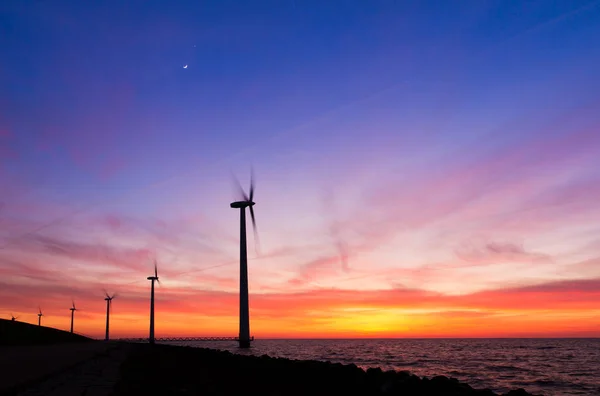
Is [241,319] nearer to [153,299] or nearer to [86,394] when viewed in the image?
[86,394]

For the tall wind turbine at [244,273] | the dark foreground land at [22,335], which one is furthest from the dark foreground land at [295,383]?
the dark foreground land at [22,335]

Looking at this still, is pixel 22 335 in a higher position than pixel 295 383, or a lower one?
higher

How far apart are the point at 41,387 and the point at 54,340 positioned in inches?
4982

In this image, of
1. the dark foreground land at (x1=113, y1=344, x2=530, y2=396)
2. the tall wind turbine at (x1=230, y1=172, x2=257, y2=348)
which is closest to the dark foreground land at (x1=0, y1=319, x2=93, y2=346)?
the tall wind turbine at (x1=230, y1=172, x2=257, y2=348)

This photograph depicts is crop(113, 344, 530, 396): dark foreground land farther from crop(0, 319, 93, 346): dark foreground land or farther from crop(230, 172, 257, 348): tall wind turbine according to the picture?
crop(0, 319, 93, 346): dark foreground land

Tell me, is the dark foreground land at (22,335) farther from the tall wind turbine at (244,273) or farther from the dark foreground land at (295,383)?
the dark foreground land at (295,383)

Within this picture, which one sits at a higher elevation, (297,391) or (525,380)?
(297,391)

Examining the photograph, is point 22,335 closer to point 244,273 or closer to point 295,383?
point 244,273

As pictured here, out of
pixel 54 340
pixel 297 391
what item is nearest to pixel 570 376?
pixel 297 391

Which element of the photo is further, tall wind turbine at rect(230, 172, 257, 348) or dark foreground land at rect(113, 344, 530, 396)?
tall wind turbine at rect(230, 172, 257, 348)

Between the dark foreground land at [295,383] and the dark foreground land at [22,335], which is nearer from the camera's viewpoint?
the dark foreground land at [295,383]

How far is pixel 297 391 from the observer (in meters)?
22.1

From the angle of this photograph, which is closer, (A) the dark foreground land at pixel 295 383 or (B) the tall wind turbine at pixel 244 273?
(A) the dark foreground land at pixel 295 383

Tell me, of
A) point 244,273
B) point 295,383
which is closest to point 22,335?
point 244,273
